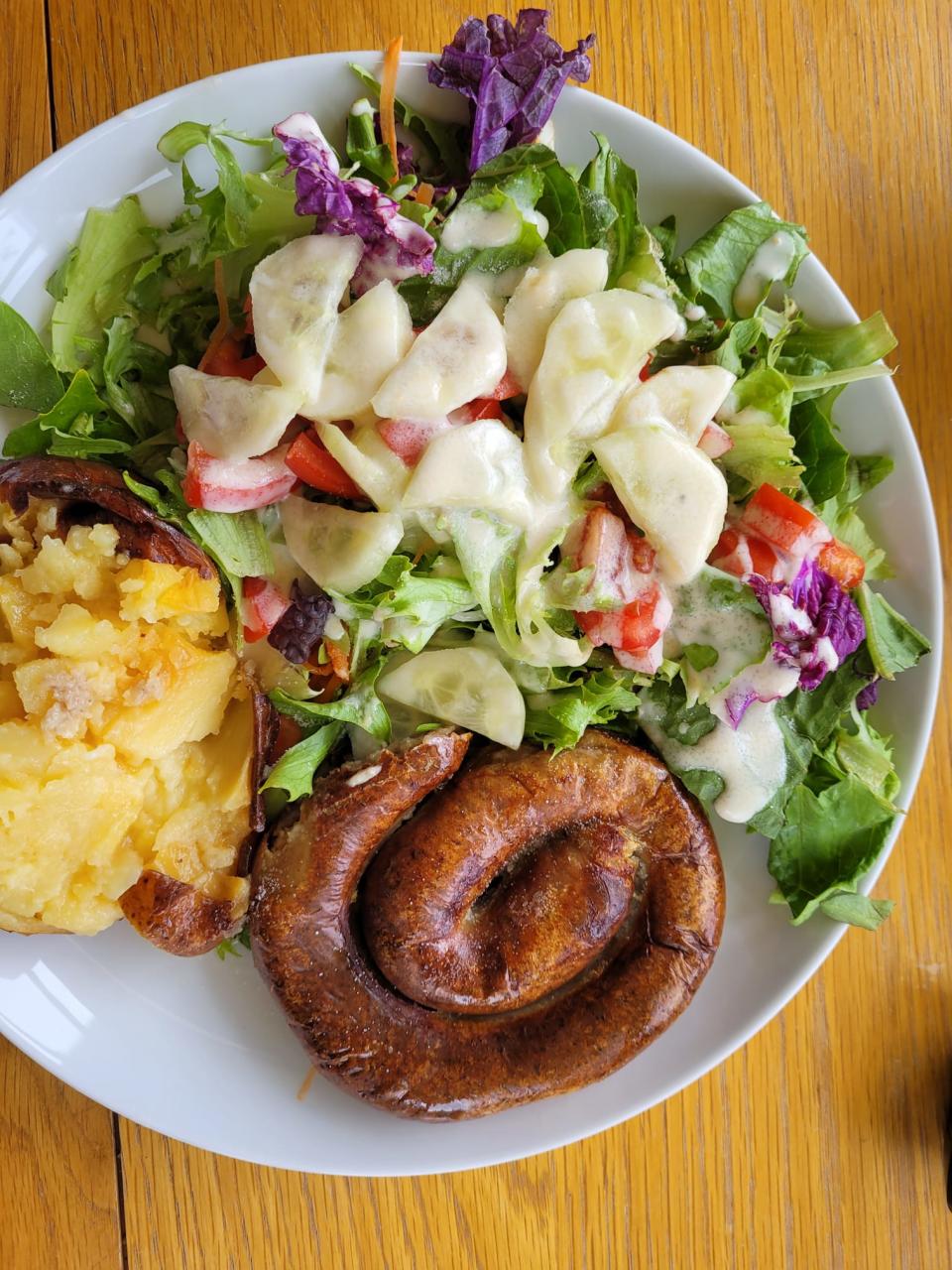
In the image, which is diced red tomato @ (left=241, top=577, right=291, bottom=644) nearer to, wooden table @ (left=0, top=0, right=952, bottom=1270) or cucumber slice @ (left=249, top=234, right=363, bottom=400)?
cucumber slice @ (left=249, top=234, right=363, bottom=400)

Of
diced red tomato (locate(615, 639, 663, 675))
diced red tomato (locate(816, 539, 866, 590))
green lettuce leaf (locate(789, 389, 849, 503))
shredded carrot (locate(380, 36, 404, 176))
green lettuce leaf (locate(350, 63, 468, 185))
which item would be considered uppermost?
shredded carrot (locate(380, 36, 404, 176))

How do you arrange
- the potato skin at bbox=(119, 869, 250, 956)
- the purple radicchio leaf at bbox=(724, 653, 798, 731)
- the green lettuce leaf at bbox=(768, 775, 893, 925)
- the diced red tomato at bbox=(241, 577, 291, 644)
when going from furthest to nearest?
the green lettuce leaf at bbox=(768, 775, 893, 925), the purple radicchio leaf at bbox=(724, 653, 798, 731), the diced red tomato at bbox=(241, 577, 291, 644), the potato skin at bbox=(119, 869, 250, 956)

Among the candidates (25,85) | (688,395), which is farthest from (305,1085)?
(25,85)

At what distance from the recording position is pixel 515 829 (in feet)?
6.60

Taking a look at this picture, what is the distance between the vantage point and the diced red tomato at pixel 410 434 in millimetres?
1800

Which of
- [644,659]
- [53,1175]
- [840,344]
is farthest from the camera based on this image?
[53,1175]

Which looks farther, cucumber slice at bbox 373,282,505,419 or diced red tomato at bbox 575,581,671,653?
diced red tomato at bbox 575,581,671,653

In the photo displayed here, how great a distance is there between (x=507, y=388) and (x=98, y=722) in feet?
3.05

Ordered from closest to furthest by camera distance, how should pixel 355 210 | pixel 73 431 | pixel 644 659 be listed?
1. pixel 355 210
2. pixel 73 431
3. pixel 644 659

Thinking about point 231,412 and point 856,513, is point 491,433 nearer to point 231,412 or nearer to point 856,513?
point 231,412

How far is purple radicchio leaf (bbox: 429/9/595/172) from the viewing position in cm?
188

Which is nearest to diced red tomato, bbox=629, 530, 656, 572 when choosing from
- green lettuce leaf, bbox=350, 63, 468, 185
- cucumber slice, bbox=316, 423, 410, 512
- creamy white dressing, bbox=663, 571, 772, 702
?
creamy white dressing, bbox=663, 571, 772, 702

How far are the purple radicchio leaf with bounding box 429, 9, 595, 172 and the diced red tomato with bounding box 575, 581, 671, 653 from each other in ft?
2.81

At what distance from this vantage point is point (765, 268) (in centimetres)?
206
